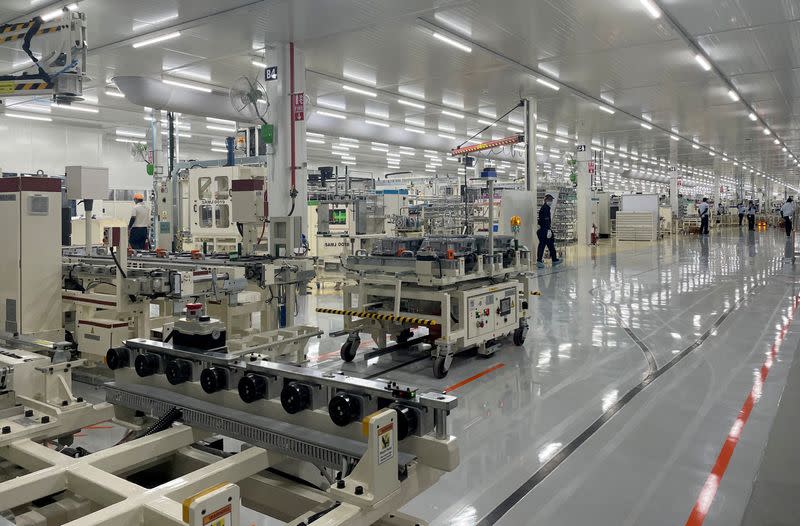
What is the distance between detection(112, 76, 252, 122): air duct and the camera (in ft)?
36.5

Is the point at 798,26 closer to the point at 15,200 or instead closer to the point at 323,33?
the point at 323,33

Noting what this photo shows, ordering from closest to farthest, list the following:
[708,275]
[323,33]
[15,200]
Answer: [15,200] → [323,33] → [708,275]

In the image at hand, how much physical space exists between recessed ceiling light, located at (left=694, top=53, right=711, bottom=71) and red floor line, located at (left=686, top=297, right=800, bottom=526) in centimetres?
770

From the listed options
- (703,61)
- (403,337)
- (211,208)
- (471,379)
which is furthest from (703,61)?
(211,208)

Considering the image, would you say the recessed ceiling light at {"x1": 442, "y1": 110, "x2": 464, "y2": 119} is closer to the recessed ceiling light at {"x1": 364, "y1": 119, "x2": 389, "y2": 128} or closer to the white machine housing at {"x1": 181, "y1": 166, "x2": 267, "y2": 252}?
the recessed ceiling light at {"x1": 364, "y1": 119, "x2": 389, "y2": 128}

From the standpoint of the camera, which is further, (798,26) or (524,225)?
(524,225)

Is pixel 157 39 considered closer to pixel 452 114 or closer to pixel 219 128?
pixel 452 114

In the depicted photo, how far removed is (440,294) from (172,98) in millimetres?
8336

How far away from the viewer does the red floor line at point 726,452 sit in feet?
10.0

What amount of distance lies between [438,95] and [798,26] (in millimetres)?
7582

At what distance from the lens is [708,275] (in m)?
13.2

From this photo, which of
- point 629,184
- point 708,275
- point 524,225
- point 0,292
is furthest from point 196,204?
point 629,184

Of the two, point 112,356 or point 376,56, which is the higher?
point 376,56

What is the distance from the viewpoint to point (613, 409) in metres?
4.66
